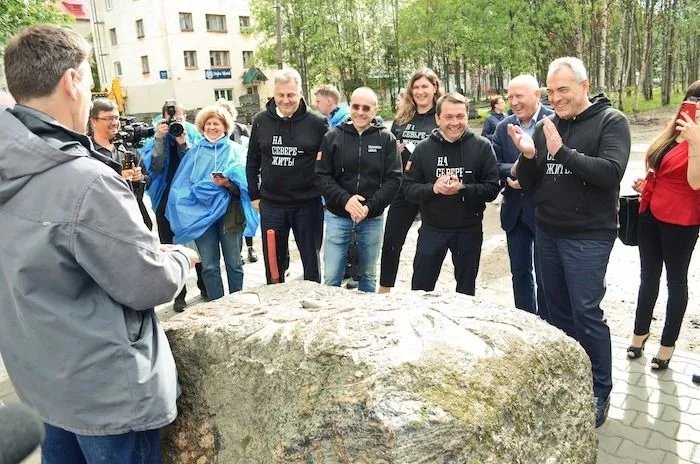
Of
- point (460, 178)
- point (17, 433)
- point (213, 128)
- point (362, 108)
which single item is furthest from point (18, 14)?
point (17, 433)

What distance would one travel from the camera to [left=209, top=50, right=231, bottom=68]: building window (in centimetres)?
3863

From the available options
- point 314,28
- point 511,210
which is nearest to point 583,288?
point 511,210

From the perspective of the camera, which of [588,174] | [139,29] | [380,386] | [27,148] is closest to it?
[27,148]

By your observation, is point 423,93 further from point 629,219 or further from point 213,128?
point 629,219

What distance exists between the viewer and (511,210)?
Answer: 14.8 ft

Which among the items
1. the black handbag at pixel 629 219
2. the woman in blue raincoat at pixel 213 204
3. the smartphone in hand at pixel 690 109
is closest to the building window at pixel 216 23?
the woman in blue raincoat at pixel 213 204

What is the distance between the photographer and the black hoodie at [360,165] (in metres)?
4.64

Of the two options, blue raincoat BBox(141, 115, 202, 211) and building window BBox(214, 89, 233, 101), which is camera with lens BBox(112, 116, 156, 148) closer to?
blue raincoat BBox(141, 115, 202, 211)

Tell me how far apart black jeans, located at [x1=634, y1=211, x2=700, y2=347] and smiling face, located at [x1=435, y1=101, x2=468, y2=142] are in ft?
4.49

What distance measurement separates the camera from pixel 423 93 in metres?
5.29

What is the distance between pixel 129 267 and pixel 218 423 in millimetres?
822

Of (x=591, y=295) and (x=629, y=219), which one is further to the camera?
(x=629, y=219)

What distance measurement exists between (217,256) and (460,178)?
7.31 feet

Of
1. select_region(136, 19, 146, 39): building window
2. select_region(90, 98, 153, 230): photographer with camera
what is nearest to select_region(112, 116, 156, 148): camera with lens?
select_region(90, 98, 153, 230): photographer with camera
